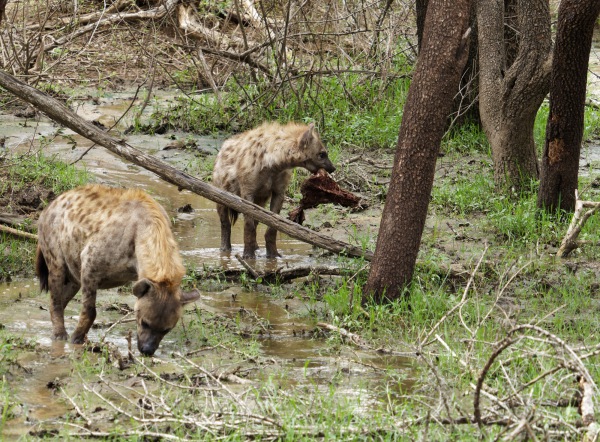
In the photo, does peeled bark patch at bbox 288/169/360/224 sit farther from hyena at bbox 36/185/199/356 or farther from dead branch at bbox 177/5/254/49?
dead branch at bbox 177/5/254/49

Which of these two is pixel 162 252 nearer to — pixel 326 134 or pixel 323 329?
pixel 323 329

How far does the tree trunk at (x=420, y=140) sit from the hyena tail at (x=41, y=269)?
2539 millimetres

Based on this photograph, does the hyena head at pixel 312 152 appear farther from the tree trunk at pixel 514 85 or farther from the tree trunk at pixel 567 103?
the tree trunk at pixel 567 103

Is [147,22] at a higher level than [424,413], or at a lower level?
higher

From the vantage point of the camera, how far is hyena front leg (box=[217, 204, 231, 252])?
10094 mm

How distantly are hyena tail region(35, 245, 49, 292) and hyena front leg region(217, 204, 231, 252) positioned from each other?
2.89m

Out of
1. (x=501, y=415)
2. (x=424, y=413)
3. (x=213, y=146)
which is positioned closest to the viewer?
(x=501, y=415)

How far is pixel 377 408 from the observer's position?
555cm

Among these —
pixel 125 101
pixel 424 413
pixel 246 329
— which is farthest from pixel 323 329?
pixel 125 101

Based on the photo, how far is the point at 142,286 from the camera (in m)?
6.11

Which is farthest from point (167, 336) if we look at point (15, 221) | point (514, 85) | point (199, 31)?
point (199, 31)

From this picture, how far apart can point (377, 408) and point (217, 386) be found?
0.94m

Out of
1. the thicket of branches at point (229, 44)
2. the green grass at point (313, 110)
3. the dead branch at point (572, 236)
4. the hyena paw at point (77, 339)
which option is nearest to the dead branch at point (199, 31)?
the thicket of branches at point (229, 44)

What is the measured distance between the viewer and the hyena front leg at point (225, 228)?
397 inches
